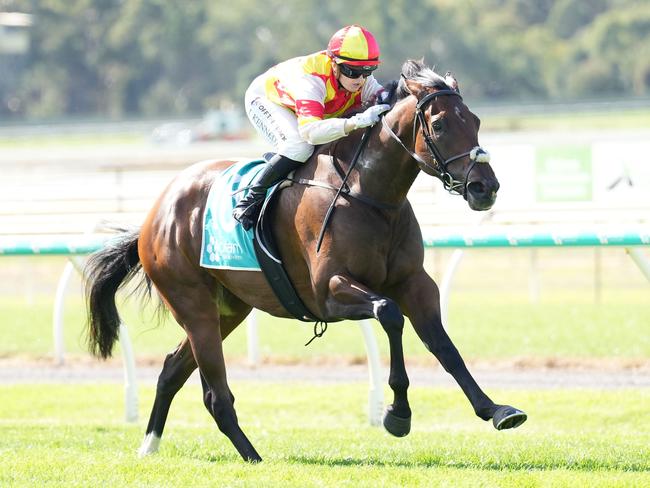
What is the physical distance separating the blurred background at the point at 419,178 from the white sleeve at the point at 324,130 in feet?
7.43

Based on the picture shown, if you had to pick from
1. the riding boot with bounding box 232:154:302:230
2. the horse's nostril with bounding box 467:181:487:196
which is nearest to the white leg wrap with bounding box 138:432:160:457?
the riding boot with bounding box 232:154:302:230

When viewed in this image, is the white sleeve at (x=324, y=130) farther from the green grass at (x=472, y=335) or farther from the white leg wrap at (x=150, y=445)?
the green grass at (x=472, y=335)

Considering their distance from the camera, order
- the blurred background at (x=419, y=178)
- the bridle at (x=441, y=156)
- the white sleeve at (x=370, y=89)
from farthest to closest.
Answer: the blurred background at (x=419, y=178), the white sleeve at (x=370, y=89), the bridle at (x=441, y=156)

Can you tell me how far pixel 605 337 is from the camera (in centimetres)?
1056

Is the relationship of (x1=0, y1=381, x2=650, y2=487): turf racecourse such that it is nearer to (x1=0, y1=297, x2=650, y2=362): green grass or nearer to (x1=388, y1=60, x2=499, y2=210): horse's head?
(x1=0, y1=297, x2=650, y2=362): green grass

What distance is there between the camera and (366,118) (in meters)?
5.59

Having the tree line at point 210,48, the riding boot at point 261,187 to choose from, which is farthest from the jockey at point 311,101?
the tree line at point 210,48

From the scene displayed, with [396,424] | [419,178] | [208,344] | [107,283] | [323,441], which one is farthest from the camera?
[419,178]

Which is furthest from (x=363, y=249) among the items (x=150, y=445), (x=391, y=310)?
(x=150, y=445)

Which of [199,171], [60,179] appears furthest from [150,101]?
[199,171]

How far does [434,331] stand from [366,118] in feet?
3.33

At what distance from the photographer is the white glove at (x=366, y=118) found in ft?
18.3

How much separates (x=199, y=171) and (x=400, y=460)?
1.94 meters

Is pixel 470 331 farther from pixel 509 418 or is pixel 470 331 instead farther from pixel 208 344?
pixel 509 418
